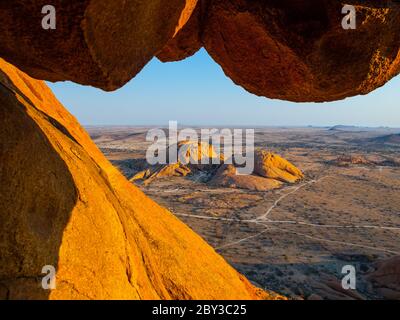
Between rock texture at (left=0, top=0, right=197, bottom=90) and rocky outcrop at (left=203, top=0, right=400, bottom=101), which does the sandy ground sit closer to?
rocky outcrop at (left=203, top=0, right=400, bottom=101)

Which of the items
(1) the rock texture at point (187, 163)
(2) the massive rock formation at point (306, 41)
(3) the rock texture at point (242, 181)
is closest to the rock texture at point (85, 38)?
(2) the massive rock formation at point (306, 41)

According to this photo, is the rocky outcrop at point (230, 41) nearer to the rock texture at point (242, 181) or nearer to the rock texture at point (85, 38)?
the rock texture at point (85, 38)

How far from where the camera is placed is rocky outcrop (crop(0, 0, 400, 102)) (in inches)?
133

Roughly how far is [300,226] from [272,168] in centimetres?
1450

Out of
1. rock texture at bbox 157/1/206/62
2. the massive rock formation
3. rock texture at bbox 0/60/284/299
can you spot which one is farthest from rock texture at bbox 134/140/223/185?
the massive rock formation

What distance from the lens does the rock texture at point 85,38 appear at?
3195 millimetres

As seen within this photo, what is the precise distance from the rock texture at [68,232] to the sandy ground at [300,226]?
627 cm

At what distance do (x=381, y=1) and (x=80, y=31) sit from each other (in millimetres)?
4216

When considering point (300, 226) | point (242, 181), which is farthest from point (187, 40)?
point (242, 181)

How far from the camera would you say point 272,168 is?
1352 inches

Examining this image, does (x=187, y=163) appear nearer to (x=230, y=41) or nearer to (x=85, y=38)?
(x=230, y=41)

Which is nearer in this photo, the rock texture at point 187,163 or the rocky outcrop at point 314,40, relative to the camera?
the rocky outcrop at point 314,40
